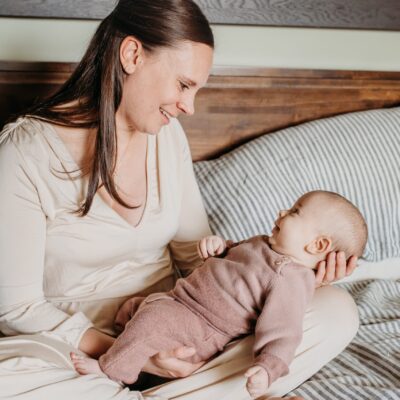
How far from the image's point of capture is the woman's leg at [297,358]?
116 cm

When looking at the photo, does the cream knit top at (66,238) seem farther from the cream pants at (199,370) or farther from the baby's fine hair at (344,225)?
the baby's fine hair at (344,225)

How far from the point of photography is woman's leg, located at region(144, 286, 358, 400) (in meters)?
1.16

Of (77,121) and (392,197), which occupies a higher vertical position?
(77,121)

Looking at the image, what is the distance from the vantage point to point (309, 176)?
1677 mm

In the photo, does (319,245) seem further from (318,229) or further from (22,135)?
(22,135)

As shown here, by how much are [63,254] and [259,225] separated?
0.55 metres

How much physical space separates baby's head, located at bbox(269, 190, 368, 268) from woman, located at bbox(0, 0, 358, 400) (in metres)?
0.03

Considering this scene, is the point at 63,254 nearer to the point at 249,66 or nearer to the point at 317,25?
the point at 249,66

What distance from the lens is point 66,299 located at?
1312 mm

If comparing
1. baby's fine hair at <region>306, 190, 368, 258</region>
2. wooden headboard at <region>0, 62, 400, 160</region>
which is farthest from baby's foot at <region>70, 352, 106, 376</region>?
wooden headboard at <region>0, 62, 400, 160</region>

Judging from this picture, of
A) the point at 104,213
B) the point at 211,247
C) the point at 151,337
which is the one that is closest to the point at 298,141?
the point at 211,247

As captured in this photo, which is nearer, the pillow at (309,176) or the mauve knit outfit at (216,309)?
the mauve knit outfit at (216,309)

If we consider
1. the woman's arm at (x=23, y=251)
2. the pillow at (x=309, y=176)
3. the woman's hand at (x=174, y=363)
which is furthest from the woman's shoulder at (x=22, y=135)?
the pillow at (x=309, y=176)

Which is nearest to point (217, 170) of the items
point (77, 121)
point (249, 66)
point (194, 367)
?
point (249, 66)
